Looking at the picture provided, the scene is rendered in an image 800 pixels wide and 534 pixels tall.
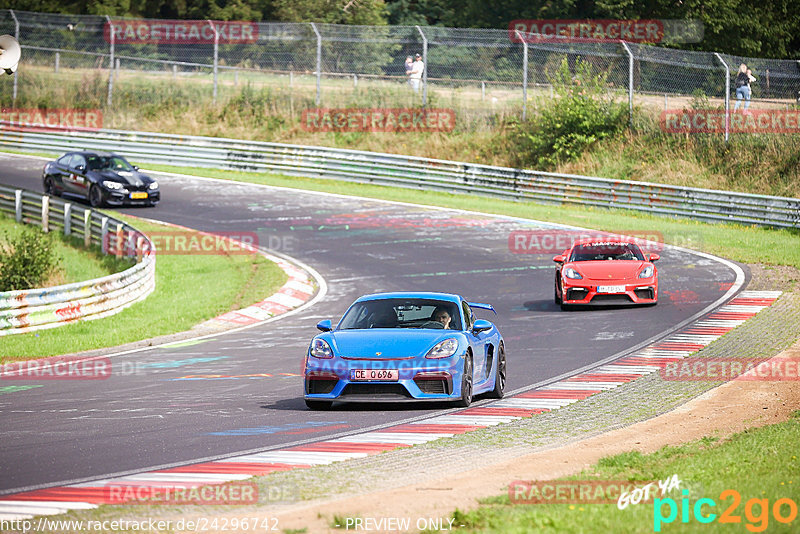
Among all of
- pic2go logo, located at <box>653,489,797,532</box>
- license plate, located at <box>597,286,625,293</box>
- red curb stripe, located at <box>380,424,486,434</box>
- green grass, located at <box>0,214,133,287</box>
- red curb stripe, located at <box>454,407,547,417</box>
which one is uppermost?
pic2go logo, located at <box>653,489,797,532</box>

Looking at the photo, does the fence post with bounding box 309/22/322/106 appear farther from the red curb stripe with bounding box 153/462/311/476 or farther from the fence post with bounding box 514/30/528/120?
the red curb stripe with bounding box 153/462/311/476

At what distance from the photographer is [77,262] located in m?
26.9

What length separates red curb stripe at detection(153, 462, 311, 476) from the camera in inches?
335

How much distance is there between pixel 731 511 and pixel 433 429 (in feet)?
14.4

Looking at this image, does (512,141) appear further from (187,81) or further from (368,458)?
(368,458)

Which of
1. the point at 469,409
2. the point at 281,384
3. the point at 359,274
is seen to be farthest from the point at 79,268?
the point at 469,409

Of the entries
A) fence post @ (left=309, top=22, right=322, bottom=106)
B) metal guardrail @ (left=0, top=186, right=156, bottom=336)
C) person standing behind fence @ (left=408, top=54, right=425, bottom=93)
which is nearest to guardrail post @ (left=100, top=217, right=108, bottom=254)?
metal guardrail @ (left=0, top=186, right=156, bottom=336)

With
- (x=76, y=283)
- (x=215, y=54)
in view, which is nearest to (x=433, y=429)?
(x=76, y=283)

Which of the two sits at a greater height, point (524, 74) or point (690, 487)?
point (524, 74)

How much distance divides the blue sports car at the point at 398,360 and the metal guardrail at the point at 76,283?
850 centimetres

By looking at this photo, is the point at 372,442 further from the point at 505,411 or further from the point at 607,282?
the point at 607,282

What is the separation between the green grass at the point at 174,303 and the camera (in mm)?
18047

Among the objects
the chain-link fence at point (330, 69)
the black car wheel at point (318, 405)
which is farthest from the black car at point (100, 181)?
the black car wheel at point (318, 405)

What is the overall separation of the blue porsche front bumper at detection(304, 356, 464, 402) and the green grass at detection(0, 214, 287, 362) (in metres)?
7.19
